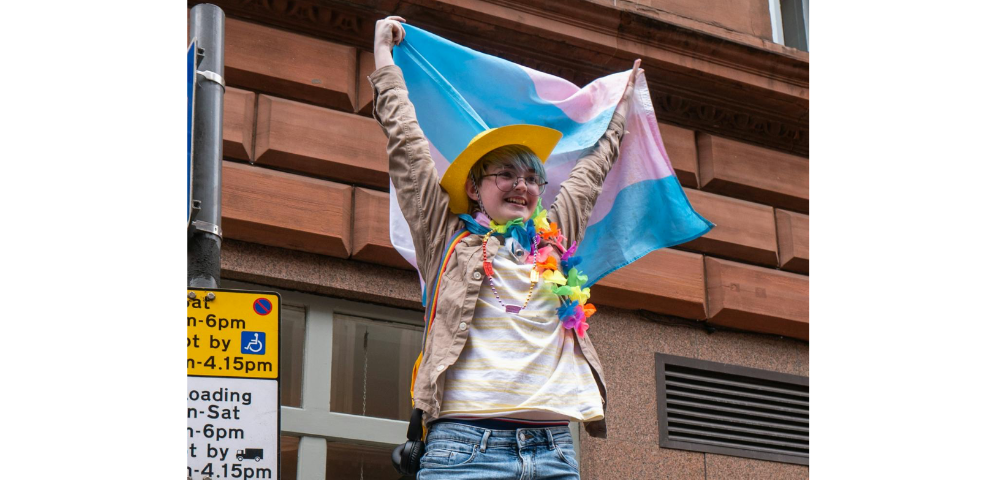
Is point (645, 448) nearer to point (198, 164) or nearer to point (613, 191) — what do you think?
point (613, 191)

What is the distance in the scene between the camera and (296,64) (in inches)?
278

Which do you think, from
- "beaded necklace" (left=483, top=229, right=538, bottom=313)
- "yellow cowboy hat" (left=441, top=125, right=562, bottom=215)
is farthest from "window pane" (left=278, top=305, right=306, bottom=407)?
"beaded necklace" (left=483, top=229, right=538, bottom=313)

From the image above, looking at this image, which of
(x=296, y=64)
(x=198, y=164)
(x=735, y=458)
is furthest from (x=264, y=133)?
(x=735, y=458)

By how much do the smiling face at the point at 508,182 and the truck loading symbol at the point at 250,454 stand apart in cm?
132

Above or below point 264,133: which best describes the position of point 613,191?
below

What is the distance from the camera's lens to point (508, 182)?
4.41m

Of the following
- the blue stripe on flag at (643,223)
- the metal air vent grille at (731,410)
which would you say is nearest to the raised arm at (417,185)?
the blue stripe on flag at (643,223)

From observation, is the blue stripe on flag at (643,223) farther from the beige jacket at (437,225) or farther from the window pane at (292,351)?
the window pane at (292,351)

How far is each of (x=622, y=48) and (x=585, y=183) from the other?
3528 millimetres

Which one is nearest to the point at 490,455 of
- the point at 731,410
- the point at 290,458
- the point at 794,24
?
the point at 290,458

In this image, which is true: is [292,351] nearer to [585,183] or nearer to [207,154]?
[585,183]

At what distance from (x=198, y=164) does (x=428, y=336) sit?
1022 millimetres

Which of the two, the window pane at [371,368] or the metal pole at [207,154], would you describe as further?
the window pane at [371,368]

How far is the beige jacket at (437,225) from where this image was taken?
408 cm
